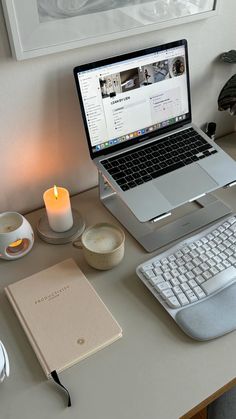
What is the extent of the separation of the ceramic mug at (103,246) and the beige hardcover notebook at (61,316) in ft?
0.16

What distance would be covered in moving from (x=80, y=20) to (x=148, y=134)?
12.6 inches

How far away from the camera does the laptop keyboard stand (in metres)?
0.96

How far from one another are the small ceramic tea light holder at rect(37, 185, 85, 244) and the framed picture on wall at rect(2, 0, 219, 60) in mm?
315

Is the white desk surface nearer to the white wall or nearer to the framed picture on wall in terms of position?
the white wall

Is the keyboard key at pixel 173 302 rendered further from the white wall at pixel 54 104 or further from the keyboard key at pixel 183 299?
the white wall at pixel 54 104

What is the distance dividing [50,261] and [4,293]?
0.41 ft

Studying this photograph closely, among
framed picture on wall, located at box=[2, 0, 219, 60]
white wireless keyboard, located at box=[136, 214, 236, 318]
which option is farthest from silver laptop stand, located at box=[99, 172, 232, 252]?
framed picture on wall, located at box=[2, 0, 219, 60]

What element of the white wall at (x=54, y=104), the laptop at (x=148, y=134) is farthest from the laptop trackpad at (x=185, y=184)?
the white wall at (x=54, y=104)

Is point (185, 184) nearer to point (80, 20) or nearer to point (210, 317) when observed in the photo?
point (210, 317)

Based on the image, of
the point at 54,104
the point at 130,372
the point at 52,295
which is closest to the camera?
the point at 130,372

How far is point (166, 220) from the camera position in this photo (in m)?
1.02

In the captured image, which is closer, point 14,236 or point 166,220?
point 14,236

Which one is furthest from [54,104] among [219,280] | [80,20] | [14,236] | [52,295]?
[219,280]

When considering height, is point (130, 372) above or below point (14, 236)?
below
